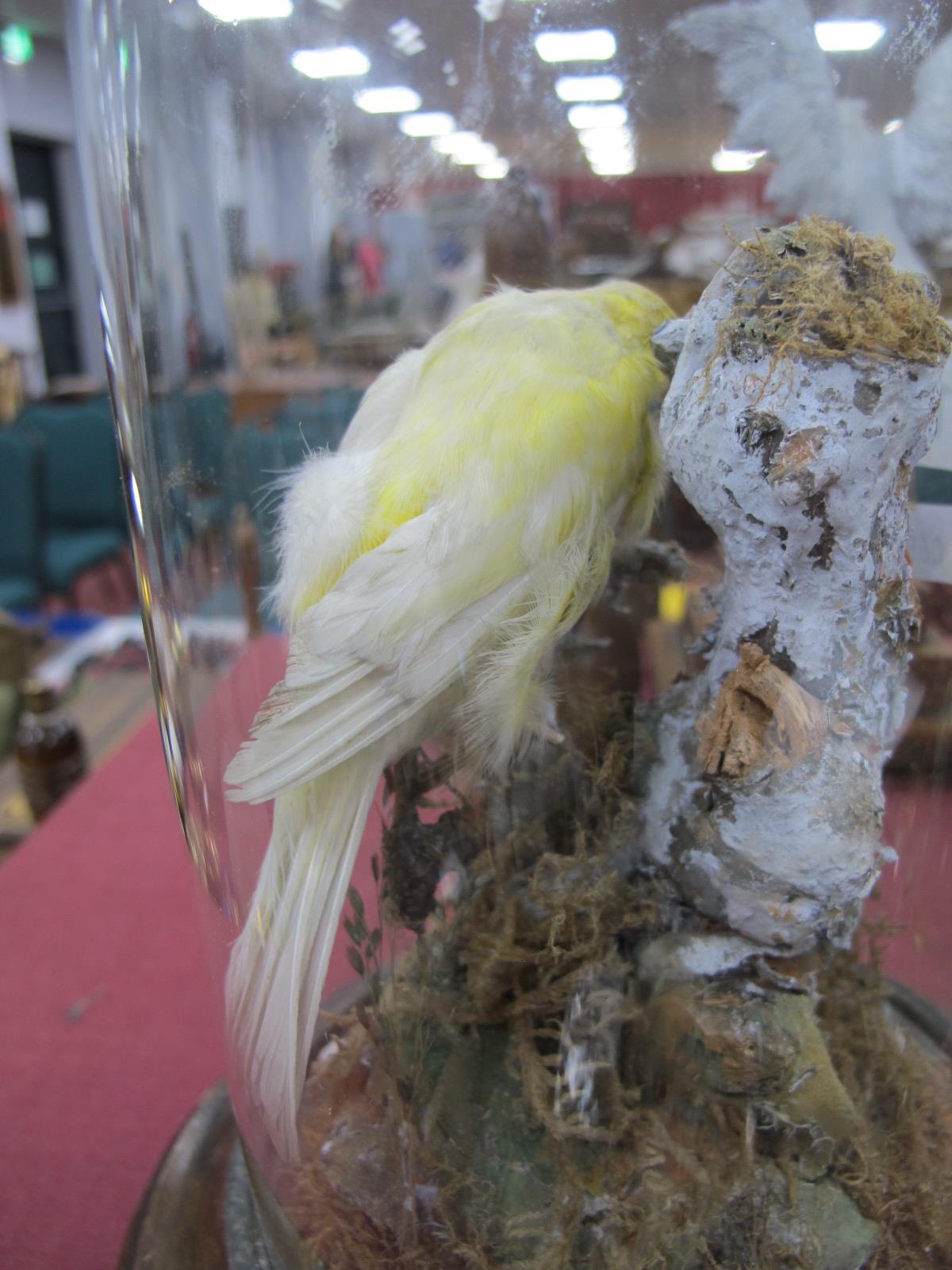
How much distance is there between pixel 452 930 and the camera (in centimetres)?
55

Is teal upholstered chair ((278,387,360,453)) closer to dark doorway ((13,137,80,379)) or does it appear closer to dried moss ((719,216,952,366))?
dried moss ((719,216,952,366))

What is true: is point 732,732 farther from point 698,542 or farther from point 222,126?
point 222,126

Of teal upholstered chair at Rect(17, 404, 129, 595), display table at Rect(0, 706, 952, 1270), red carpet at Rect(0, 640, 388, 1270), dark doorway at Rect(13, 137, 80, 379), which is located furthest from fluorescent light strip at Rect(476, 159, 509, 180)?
dark doorway at Rect(13, 137, 80, 379)

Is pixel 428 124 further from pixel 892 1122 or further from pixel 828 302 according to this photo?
pixel 892 1122

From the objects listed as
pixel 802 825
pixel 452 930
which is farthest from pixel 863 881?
pixel 452 930

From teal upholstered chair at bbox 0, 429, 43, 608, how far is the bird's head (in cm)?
201

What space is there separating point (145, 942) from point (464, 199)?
77 cm

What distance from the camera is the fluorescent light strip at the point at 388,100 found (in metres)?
0.64

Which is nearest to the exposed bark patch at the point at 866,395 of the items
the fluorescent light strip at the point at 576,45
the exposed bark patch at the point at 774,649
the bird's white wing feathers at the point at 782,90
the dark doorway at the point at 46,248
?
the exposed bark patch at the point at 774,649

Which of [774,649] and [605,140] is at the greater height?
[605,140]

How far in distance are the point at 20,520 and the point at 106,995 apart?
1640 mm

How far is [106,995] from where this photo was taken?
91 centimetres

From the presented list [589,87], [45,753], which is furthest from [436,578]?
[45,753]

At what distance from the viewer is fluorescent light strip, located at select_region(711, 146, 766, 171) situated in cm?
58
